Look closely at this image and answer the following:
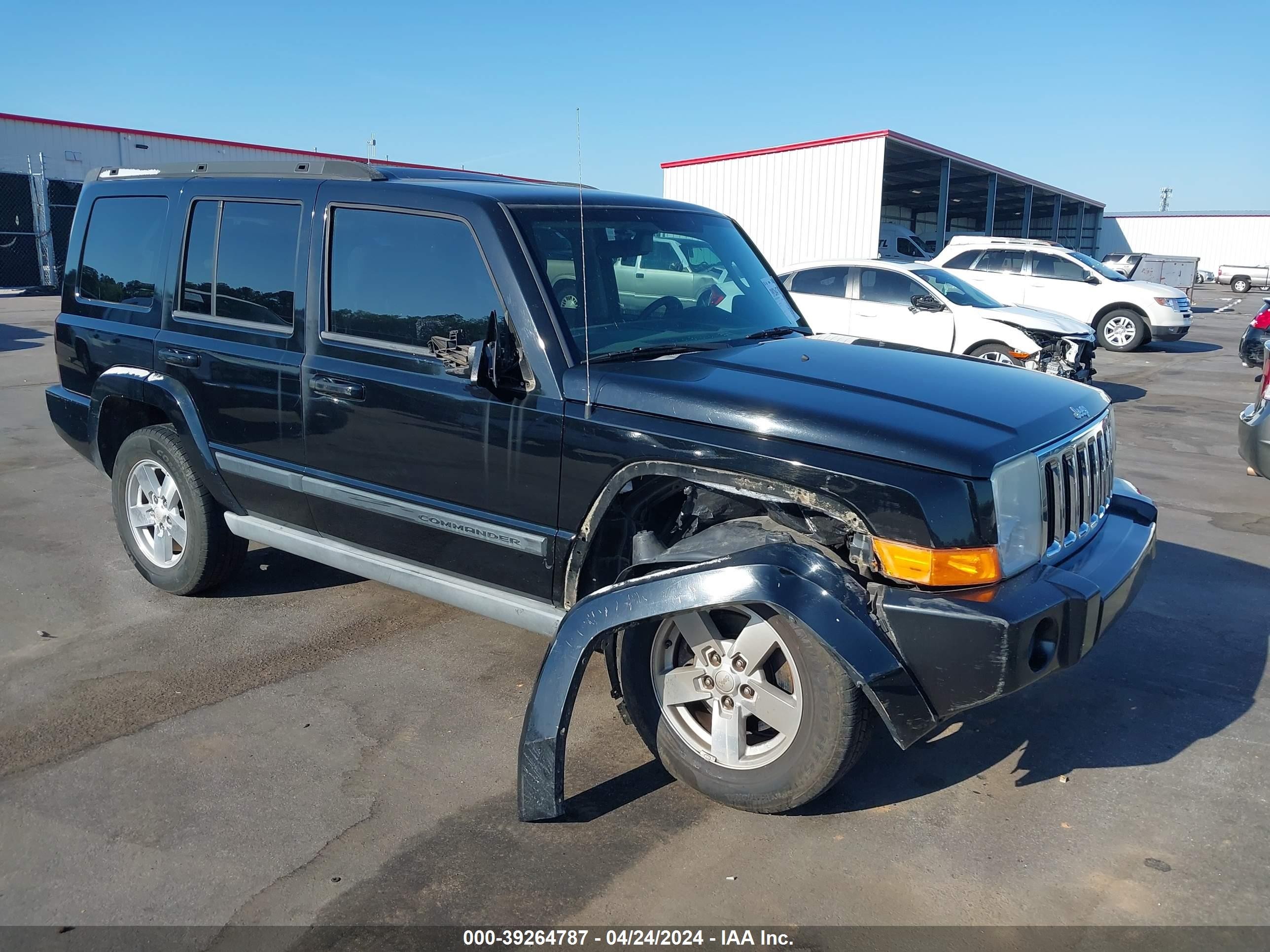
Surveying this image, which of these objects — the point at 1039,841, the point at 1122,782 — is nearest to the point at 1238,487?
the point at 1122,782

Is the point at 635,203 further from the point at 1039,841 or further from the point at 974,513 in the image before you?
the point at 1039,841

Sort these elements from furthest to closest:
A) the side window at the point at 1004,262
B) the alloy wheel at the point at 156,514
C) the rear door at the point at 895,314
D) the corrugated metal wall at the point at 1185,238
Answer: the corrugated metal wall at the point at 1185,238
the side window at the point at 1004,262
the rear door at the point at 895,314
the alloy wheel at the point at 156,514

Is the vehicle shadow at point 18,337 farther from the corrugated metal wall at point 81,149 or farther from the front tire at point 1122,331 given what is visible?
the front tire at point 1122,331

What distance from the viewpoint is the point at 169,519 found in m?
4.99

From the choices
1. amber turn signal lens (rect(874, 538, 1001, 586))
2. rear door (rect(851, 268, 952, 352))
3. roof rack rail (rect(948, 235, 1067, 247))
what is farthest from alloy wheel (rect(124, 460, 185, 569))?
roof rack rail (rect(948, 235, 1067, 247))

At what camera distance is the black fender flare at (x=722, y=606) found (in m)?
2.74

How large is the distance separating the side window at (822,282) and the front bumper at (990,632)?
9.76m

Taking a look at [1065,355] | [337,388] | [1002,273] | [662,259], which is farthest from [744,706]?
[1002,273]

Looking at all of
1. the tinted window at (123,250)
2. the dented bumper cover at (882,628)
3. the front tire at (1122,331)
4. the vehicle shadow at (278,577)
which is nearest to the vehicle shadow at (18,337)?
the tinted window at (123,250)

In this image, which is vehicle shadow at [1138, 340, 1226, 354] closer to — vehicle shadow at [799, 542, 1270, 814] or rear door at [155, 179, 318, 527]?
vehicle shadow at [799, 542, 1270, 814]

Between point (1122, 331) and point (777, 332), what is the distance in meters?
16.9

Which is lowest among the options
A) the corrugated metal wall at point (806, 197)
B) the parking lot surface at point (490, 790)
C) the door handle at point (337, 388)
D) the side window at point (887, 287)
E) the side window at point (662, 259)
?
the parking lot surface at point (490, 790)

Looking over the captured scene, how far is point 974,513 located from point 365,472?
2375 mm

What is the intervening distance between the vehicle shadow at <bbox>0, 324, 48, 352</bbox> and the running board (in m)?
12.5
